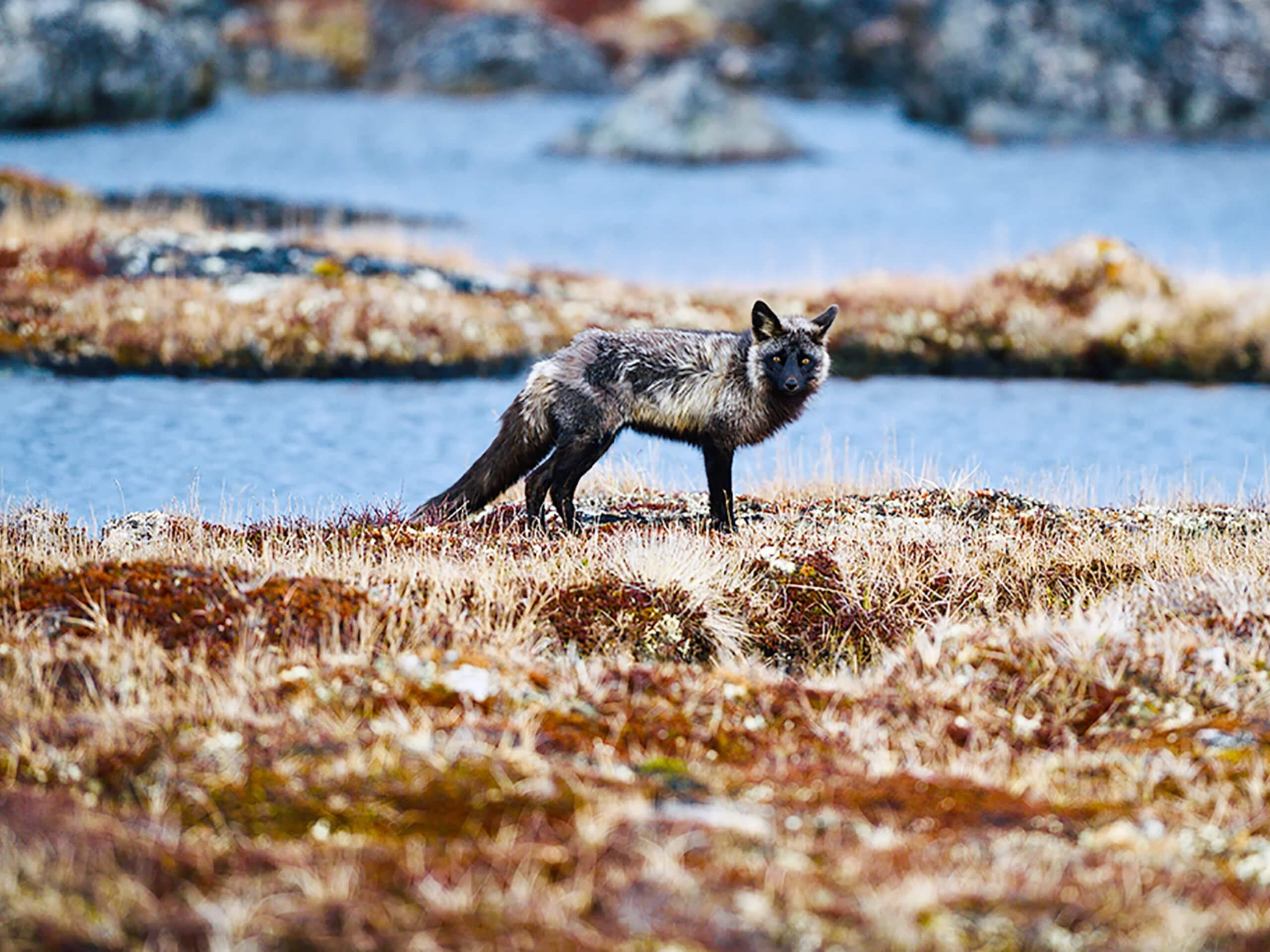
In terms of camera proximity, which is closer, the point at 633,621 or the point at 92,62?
the point at 633,621

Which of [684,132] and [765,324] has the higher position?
[684,132]

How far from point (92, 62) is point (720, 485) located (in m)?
44.7

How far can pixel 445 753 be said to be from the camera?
642 centimetres

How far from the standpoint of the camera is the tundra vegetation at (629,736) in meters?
4.94

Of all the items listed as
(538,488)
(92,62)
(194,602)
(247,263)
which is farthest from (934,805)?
(92,62)

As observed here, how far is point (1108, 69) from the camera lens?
55625 millimetres

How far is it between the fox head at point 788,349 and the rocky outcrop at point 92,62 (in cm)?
4379

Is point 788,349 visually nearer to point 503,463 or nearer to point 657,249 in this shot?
point 503,463

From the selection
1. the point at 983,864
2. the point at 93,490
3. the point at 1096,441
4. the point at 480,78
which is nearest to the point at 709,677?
the point at 983,864

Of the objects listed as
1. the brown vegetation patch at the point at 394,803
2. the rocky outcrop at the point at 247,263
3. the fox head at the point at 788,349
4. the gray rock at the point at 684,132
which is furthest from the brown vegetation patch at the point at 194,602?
the gray rock at the point at 684,132

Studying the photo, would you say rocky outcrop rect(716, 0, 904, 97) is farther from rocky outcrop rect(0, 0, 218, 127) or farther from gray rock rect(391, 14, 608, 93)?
rocky outcrop rect(0, 0, 218, 127)

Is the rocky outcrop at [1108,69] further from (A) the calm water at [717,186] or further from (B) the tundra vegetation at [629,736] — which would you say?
(B) the tundra vegetation at [629,736]

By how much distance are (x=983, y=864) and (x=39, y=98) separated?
50.0 m

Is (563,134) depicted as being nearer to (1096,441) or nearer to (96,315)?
(96,315)
